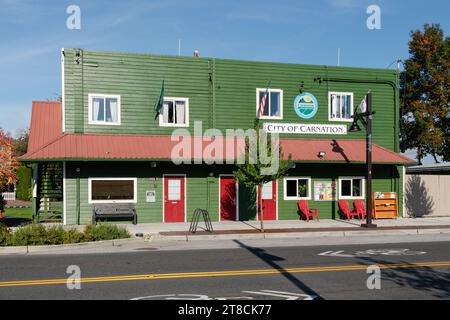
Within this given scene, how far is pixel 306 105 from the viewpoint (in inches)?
983

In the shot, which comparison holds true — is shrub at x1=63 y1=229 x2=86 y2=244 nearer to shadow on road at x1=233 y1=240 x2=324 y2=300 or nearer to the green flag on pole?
shadow on road at x1=233 y1=240 x2=324 y2=300

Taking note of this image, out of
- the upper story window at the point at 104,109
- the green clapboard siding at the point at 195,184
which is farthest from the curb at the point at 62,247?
the upper story window at the point at 104,109

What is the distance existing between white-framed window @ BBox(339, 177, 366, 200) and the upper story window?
37.2ft

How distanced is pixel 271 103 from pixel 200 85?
365 cm

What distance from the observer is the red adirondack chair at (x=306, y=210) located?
23.6 metres

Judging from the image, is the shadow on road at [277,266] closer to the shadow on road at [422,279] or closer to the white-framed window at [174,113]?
the shadow on road at [422,279]

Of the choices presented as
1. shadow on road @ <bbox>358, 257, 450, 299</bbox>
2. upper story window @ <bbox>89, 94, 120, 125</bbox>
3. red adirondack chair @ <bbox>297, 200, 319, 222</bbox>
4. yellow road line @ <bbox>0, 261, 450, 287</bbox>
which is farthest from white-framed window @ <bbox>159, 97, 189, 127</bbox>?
shadow on road @ <bbox>358, 257, 450, 299</bbox>

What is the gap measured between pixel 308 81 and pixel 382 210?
733cm

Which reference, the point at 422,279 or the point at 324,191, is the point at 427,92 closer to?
the point at 324,191

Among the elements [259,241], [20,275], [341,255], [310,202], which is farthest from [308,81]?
[20,275]

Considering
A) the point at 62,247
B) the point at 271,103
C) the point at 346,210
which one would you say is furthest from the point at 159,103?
the point at 346,210

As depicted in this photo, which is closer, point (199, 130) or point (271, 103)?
point (199, 130)

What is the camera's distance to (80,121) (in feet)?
73.1

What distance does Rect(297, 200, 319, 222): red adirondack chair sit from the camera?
23609 millimetres
